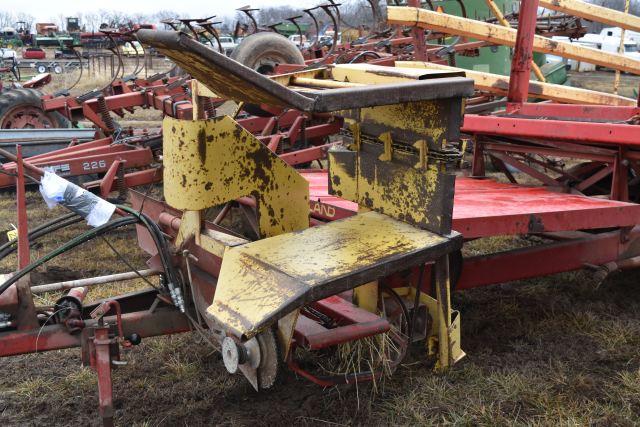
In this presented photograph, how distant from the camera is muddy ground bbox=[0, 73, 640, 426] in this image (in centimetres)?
271

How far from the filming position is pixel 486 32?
5066mm

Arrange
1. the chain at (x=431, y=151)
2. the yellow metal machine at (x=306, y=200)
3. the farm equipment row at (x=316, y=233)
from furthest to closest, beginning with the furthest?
1. the chain at (x=431, y=151)
2. the farm equipment row at (x=316, y=233)
3. the yellow metal machine at (x=306, y=200)

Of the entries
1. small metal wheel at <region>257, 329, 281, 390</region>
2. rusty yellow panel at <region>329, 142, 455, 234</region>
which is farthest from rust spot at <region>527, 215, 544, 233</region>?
small metal wheel at <region>257, 329, 281, 390</region>

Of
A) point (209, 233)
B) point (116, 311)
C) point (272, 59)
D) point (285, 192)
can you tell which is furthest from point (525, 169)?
point (272, 59)

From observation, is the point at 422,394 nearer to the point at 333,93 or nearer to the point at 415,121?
the point at 415,121

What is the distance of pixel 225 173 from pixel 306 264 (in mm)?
569

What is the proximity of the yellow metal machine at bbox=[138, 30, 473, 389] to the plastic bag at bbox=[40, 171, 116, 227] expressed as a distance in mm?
265

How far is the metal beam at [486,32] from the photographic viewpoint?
467 centimetres

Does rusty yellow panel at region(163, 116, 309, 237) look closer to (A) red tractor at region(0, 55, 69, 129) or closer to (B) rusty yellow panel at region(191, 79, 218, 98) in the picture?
(B) rusty yellow panel at region(191, 79, 218, 98)

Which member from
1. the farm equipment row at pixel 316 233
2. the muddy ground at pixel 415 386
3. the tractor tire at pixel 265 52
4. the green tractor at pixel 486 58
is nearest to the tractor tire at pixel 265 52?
the tractor tire at pixel 265 52

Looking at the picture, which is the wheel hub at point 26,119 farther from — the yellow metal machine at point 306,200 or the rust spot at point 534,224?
the rust spot at point 534,224

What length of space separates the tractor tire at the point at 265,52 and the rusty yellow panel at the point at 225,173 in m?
4.21

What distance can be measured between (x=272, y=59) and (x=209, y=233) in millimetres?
4783

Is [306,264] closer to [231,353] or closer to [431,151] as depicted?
[231,353]
